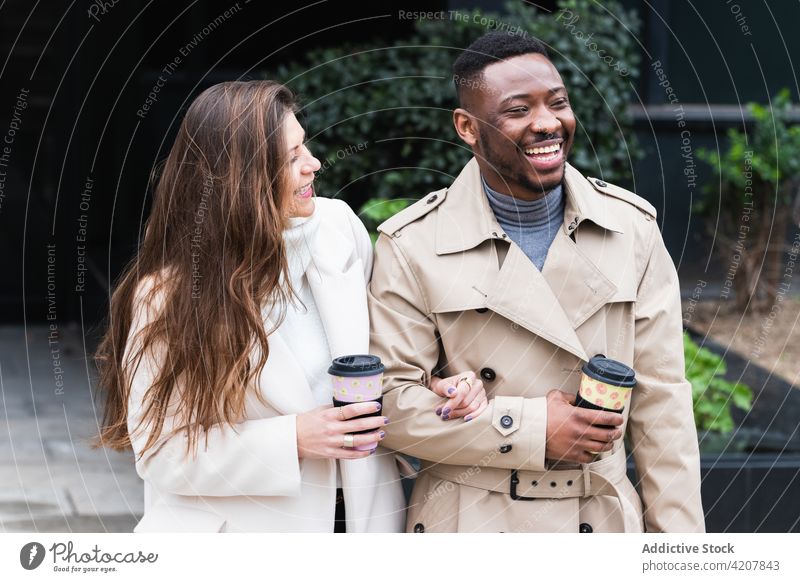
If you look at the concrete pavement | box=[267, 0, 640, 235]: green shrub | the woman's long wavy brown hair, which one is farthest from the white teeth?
box=[267, 0, 640, 235]: green shrub

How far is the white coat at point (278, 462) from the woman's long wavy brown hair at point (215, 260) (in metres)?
0.05

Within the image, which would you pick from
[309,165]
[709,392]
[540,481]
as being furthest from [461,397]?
[709,392]

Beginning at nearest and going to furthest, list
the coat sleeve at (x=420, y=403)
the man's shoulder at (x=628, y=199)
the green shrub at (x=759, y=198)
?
the coat sleeve at (x=420, y=403) → the man's shoulder at (x=628, y=199) → the green shrub at (x=759, y=198)

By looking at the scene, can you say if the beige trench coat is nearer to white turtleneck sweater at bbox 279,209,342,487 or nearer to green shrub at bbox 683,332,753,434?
white turtleneck sweater at bbox 279,209,342,487

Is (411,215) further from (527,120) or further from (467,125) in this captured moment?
(527,120)

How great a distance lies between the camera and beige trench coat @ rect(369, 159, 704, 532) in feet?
9.66

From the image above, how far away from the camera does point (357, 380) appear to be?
2693mm

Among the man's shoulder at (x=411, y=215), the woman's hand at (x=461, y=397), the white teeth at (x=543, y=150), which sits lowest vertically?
the woman's hand at (x=461, y=397)

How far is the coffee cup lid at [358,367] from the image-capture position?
106 inches

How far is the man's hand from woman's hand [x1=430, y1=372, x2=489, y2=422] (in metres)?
0.19

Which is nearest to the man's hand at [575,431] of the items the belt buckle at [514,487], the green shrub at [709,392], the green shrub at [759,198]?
the belt buckle at [514,487]

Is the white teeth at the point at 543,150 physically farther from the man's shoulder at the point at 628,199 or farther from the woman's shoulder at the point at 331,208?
the woman's shoulder at the point at 331,208
